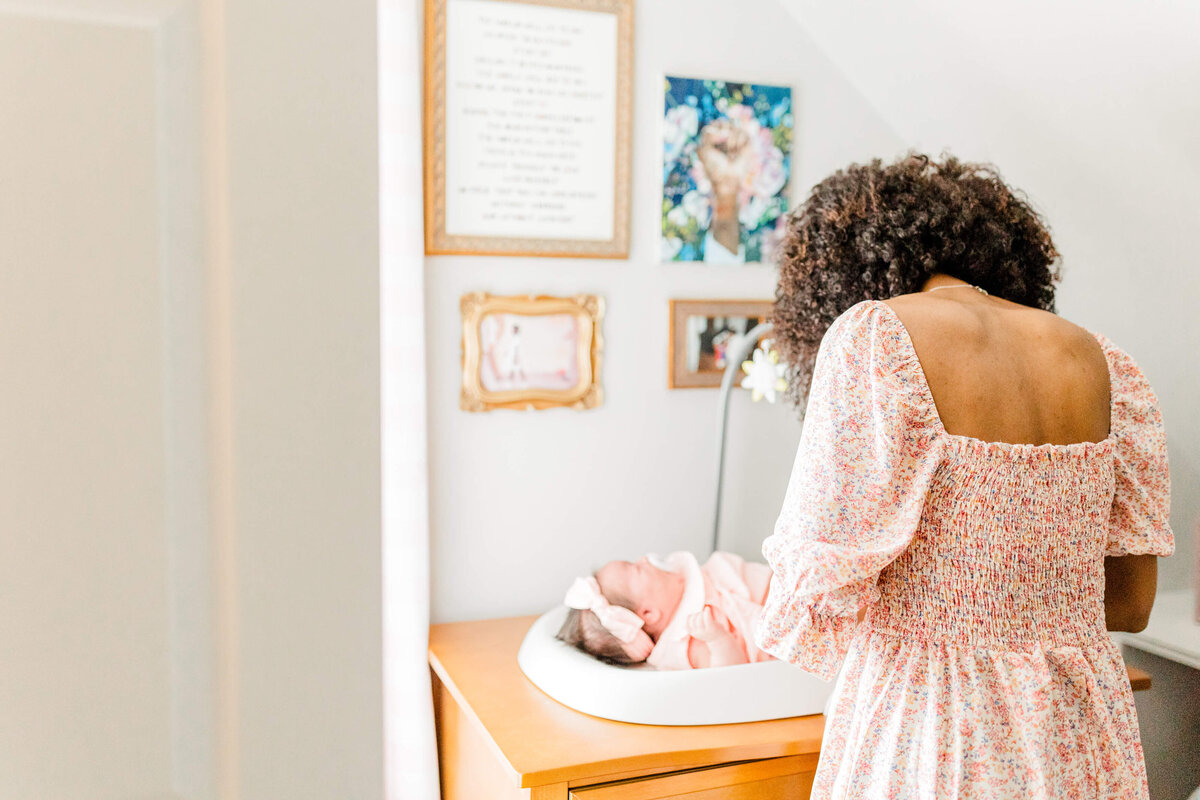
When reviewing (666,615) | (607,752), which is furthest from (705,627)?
(607,752)

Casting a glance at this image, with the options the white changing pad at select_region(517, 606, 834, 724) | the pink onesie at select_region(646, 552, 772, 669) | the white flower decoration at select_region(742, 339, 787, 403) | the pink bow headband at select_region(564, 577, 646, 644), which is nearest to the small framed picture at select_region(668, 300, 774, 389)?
the white flower decoration at select_region(742, 339, 787, 403)

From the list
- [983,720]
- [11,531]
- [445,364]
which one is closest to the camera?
[11,531]

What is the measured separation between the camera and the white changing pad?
54.1 inches

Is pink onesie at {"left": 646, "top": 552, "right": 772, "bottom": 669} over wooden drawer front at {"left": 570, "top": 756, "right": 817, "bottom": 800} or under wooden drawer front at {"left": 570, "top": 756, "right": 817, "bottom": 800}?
over

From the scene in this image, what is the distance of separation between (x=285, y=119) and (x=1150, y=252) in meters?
1.83

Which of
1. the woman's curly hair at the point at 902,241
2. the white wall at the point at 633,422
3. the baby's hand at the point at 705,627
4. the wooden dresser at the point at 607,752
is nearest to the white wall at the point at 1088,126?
the white wall at the point at 633,422

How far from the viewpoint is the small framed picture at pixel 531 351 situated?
180 centimetres

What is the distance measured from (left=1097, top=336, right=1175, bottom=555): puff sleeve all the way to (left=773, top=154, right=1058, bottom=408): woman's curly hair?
0.17 m

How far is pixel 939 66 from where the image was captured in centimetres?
186

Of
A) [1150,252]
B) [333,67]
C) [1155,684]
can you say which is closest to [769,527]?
[1155,684]

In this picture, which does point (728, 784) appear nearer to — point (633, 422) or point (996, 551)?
point (996, 551)

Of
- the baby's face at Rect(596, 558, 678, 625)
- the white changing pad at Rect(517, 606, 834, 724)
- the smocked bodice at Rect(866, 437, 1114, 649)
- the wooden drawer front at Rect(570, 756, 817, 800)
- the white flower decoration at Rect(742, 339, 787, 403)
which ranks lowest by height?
the wooden drawer front at Rect(570, 756, 817, 800)

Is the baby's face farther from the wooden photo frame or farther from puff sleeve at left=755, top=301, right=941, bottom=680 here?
the wooden photo frame

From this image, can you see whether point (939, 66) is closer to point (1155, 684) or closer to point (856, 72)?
point (856, 72)
